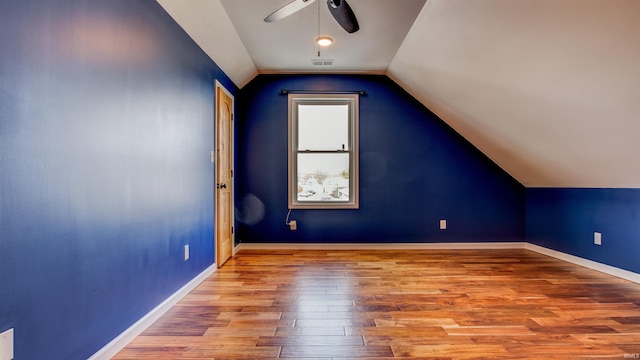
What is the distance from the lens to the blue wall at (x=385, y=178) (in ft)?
14.9

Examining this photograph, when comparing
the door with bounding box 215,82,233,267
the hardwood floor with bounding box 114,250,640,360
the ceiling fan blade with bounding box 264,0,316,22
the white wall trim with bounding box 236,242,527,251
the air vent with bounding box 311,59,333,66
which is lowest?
the hardwood floor with bounding box 114,250,640,360

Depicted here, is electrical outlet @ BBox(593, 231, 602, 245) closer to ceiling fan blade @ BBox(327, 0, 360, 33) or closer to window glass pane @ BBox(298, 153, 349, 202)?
window glass pane @ BBox(298, 153, 349, 202)

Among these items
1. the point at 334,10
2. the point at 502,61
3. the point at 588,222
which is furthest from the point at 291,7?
the point at 588,222

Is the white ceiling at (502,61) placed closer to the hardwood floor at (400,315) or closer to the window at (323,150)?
the window at (323,150)

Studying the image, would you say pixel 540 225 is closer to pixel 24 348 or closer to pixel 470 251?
pixel 470 251

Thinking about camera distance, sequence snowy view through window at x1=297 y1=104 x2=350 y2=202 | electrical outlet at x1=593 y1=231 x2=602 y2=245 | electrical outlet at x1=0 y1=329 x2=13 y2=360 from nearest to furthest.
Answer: electrical outlet at x1=0 y1=329 x2=13 y2=360 → electrical outlet at x1=593 y1=231 x2=602 y2=245 → snowy view through window at x1=297 y1=104 x2=350 y2=202

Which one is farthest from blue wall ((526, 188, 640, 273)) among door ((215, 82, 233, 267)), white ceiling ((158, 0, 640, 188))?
door ((215, 82, 233, 267))

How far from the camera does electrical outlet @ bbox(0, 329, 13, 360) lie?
117 cm

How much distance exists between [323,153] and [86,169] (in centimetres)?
329

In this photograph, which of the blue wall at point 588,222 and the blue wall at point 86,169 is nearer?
the blue wall at point 86,169

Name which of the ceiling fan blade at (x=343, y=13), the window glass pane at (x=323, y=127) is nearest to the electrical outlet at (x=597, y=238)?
the window glass pane at (x=323, y=127)

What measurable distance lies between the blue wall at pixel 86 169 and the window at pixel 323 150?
2.16 metres

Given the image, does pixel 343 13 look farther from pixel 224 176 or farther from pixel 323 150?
pixel 323 150

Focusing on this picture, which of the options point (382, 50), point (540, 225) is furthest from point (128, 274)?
point (540, 225)
